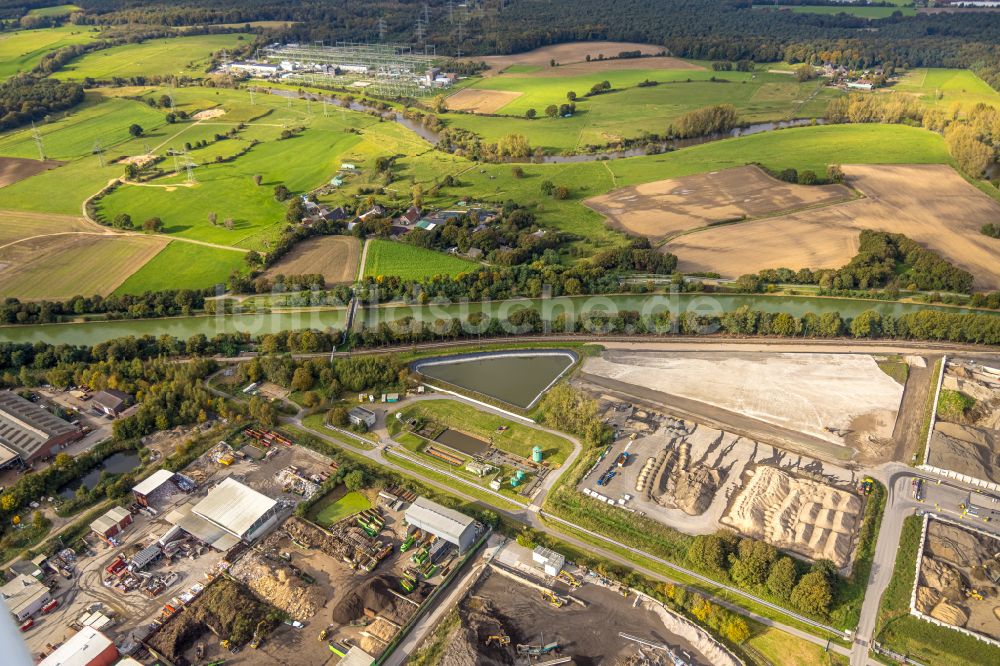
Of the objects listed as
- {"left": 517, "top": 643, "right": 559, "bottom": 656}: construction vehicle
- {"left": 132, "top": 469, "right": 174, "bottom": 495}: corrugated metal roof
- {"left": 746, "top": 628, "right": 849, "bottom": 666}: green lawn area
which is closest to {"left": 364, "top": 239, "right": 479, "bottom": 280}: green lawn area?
{"left": 132, "top": 469, "right": 174, "bottom": 495}: corrugated metal roof

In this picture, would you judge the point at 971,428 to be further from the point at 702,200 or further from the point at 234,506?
the point at 234,506

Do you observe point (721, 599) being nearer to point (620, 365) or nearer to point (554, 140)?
point (620, 365)

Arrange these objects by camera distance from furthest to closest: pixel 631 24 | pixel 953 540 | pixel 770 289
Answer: pixel 631 24, pixel 770 289, pixel 953 540

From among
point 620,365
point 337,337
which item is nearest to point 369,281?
point 337,337

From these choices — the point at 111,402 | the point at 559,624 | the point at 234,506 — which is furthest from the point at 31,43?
the point at 559,624

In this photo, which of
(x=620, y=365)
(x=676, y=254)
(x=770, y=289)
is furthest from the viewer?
(x=676, y=254)

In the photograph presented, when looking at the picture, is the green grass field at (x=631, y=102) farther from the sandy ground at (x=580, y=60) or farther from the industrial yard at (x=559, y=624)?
the industrial yard at (x=559, y=624)

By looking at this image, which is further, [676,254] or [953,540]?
[676,254]
